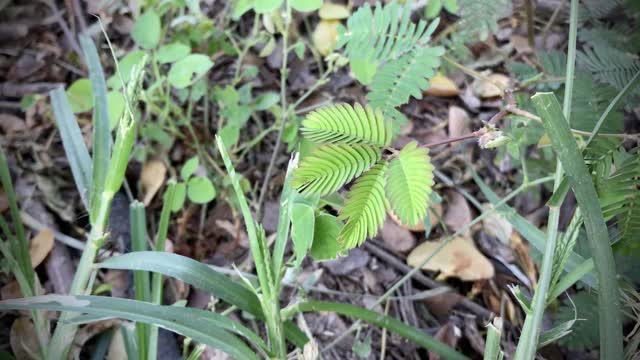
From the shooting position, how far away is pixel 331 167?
2.42 ft

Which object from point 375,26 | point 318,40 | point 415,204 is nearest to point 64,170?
point 318,40

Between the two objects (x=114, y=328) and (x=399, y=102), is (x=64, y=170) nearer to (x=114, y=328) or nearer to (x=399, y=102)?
(x=114, y=328)

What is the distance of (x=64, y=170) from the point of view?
1396 mm

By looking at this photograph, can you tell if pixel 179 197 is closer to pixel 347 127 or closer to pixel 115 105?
pixel 115 105

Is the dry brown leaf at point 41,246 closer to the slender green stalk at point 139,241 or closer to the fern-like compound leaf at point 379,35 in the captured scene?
the slender green stalk at point 139,241

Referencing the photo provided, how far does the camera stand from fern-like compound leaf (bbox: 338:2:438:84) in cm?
107

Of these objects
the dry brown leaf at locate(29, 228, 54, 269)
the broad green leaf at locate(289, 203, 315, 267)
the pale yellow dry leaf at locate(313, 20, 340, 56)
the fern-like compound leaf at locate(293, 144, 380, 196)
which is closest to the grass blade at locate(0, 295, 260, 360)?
the broad green leaf at locate(289, 203, 315, 267)

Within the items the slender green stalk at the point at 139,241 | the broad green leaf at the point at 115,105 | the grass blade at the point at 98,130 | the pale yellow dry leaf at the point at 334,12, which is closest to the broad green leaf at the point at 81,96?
the broad green leaf at the point at 115,105

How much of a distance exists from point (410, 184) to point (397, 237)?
0.66 m

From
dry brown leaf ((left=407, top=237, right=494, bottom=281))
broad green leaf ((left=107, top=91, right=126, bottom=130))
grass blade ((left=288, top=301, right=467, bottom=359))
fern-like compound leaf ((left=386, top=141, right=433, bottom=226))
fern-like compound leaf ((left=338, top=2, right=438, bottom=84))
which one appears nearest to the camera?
fern-like compound leaf ((left=386, top=141, right=433, bottom=226))

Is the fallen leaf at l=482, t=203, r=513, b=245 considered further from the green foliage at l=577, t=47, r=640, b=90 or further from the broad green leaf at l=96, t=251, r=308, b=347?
the broad green leaf at l=96, t=251, r=308, b=347

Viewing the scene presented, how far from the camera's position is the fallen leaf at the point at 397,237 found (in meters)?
1.35

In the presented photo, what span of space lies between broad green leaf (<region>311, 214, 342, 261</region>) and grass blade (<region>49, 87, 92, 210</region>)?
1.51 feet

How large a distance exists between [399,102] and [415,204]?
37 centimetres
